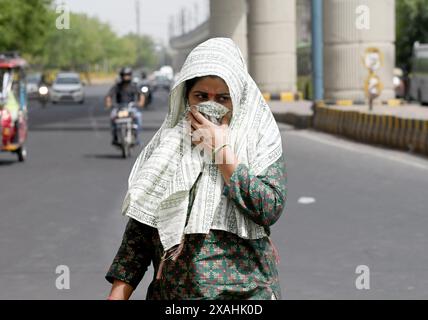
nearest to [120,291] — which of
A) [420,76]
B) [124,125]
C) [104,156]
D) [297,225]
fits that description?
[297,225]

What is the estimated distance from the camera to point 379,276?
8.54 m

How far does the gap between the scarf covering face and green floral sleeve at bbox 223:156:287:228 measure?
3cm

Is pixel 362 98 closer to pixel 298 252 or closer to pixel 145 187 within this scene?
pixel 298 252

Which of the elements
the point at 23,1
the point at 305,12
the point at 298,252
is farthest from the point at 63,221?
the point at 305,12

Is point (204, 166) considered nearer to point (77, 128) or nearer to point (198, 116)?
point (198, 116)

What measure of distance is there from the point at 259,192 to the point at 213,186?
5.8 inches

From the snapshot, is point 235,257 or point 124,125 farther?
point 124,125

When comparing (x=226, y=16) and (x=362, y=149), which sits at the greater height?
(x=226, y=16)

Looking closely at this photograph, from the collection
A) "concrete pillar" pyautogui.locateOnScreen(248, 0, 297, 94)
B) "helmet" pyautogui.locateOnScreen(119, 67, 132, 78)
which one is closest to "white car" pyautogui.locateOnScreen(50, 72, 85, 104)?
"concrete pillar" pyautogui.locateOnScreen(248, 0, 297, 94)

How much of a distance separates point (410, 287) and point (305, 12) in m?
104

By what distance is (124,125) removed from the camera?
797 inches

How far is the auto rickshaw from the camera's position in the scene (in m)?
19.4

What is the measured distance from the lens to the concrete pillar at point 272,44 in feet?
162

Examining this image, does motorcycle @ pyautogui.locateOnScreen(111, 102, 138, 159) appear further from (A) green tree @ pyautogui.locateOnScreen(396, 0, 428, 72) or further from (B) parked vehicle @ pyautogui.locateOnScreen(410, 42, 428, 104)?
(A) green tree @ pyautogui.locateOnScreen(396, 0, 428, 72)
